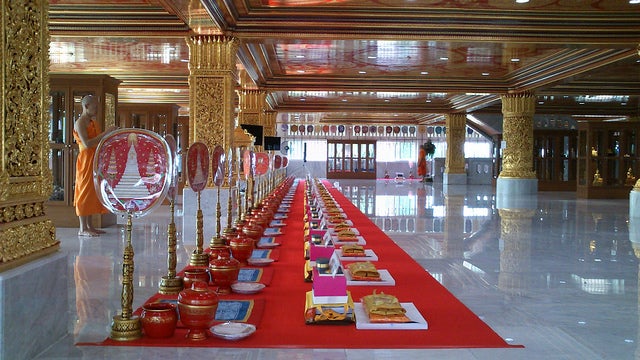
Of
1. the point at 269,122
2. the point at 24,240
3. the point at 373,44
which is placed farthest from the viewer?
the point at 269,122

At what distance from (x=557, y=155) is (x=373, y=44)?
14.7m

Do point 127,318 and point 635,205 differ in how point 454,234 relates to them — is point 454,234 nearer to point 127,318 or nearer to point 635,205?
point 635,205

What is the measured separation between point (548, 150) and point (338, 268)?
22385 mm

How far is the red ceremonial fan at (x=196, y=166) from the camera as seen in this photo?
4332 millimetres

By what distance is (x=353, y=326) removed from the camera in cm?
327

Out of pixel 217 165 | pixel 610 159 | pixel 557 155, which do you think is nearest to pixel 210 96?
pixel 217 165

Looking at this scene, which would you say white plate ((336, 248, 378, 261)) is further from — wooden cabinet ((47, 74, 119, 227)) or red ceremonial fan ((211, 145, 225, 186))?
wooden cabinet ((47, 74, 119, 227))

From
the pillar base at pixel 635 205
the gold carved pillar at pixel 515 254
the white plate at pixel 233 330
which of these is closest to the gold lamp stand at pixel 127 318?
the white plate at pixel 233 330

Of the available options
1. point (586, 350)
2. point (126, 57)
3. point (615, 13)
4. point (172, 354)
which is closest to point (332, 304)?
point (172, 354)

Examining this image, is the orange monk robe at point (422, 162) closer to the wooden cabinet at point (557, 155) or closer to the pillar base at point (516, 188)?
the wooden cabinet at point (557, 155)

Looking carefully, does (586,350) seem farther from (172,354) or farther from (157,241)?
(157,241)

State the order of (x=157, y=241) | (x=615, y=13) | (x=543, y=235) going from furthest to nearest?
(x=615, y=13)
(x=543, y=235)
(x=157, y=241)

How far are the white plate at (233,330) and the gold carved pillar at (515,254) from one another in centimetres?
227

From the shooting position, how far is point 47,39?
312 cm
